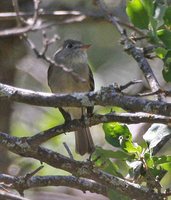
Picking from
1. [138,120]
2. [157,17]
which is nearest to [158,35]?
[157,17]

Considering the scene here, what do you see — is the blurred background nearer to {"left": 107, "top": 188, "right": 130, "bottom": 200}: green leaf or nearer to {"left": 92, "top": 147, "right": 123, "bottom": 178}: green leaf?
{"left": 92, "top": 147, "right": 123, "bottom": 178}: green leaf

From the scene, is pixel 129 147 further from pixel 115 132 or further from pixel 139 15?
pixel 139 15

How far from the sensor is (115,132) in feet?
9.59

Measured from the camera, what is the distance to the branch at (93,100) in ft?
8.10

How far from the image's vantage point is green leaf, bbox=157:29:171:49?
8.92ft

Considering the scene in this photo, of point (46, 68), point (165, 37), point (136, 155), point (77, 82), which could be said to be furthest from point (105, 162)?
point (46, 68)

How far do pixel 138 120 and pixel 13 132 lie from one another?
2.83m

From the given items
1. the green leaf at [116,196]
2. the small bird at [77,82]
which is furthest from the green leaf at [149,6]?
the small bird at [77,82]

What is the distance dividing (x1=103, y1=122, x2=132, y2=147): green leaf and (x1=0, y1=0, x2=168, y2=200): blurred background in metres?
1.56

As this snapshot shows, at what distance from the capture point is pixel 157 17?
270 cm

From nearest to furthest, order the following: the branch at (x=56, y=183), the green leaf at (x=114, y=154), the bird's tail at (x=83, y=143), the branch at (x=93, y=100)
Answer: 1. the branch at (x=93, y=100)
2. the green leaf at (x=114, y=154)
3. the branch at (x=56, y=183)
4. the bird's tail at (x=83, y=143)

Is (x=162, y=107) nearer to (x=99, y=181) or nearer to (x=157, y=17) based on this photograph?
(x=157, y=17)

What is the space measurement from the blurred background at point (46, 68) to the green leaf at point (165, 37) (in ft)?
5.90

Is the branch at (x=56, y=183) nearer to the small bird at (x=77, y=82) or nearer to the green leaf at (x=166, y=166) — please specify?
the green leaf at (x=166, y=166)
